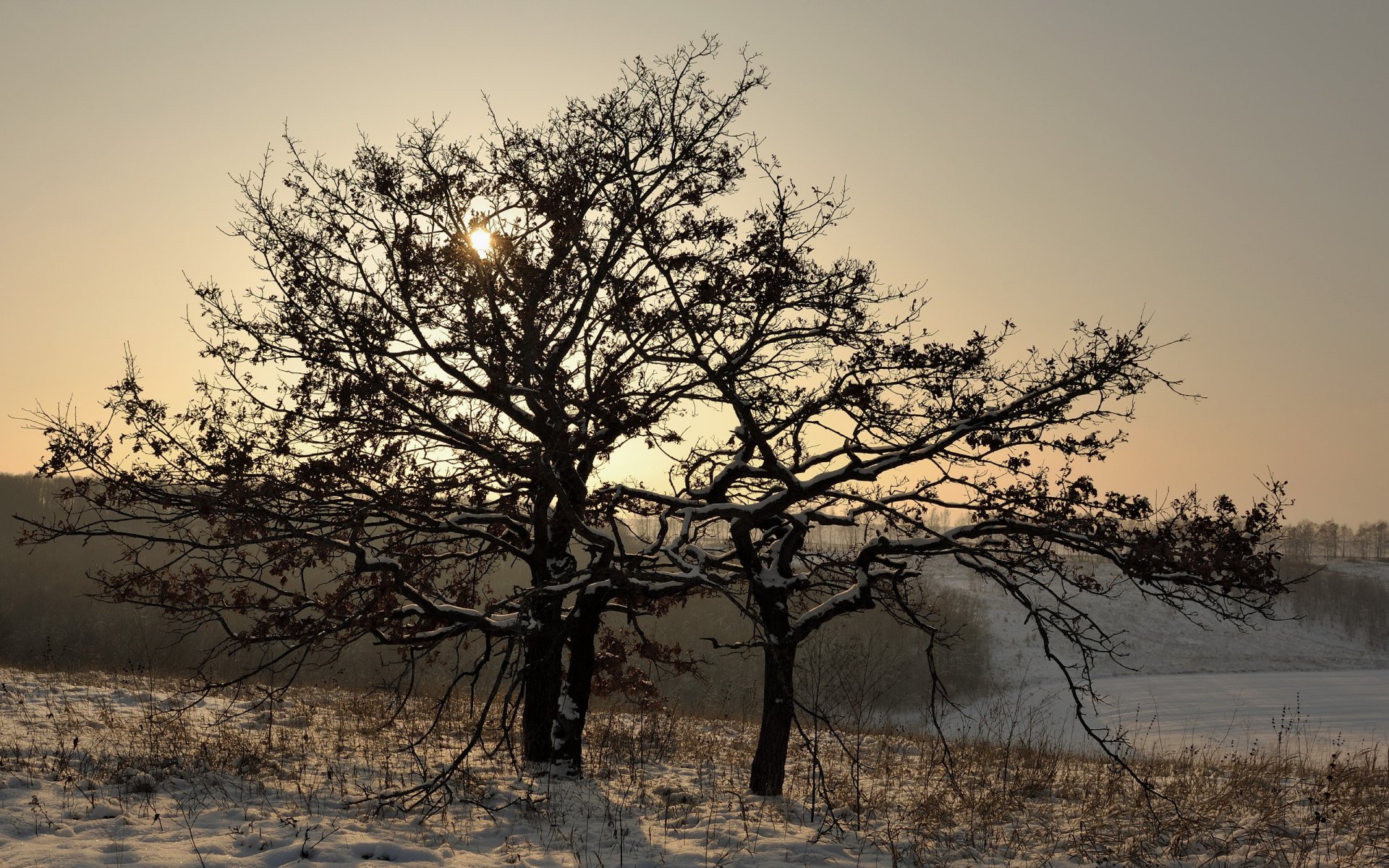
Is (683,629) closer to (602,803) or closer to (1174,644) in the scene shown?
(1174,644)

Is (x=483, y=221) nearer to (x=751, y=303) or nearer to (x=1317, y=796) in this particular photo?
(x=751, y=303)

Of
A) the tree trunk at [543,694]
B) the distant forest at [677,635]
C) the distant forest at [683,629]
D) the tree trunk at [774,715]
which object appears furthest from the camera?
the distant forest at [677,635]

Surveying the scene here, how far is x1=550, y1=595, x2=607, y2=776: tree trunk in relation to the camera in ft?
34.9

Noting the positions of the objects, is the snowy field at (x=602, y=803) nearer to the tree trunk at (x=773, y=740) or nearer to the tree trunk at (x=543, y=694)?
the tree trunk at (x=773, y=740)

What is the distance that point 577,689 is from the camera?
1097 centimetres

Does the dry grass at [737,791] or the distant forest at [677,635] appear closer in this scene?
the dry grass at [737,791]

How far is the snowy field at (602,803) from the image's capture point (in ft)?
23.9

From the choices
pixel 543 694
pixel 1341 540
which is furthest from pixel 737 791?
pixel 1341 540

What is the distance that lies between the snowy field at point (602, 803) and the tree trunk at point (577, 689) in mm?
483

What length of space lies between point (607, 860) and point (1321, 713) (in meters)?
42.3

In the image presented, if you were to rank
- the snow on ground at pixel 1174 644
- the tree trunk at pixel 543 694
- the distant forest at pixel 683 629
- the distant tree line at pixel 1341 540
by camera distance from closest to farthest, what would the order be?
the tree trunk at pixel 543 694 < the distant forest at pixel 683 629 < the snow on ground at pixel 1174 644 < the distant tree line at pixel 1341 540

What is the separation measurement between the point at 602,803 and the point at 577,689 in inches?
76.0

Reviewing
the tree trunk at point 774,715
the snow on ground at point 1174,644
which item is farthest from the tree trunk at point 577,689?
the snow on ground at point 1174,644

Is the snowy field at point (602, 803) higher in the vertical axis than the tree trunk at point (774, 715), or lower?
lower
